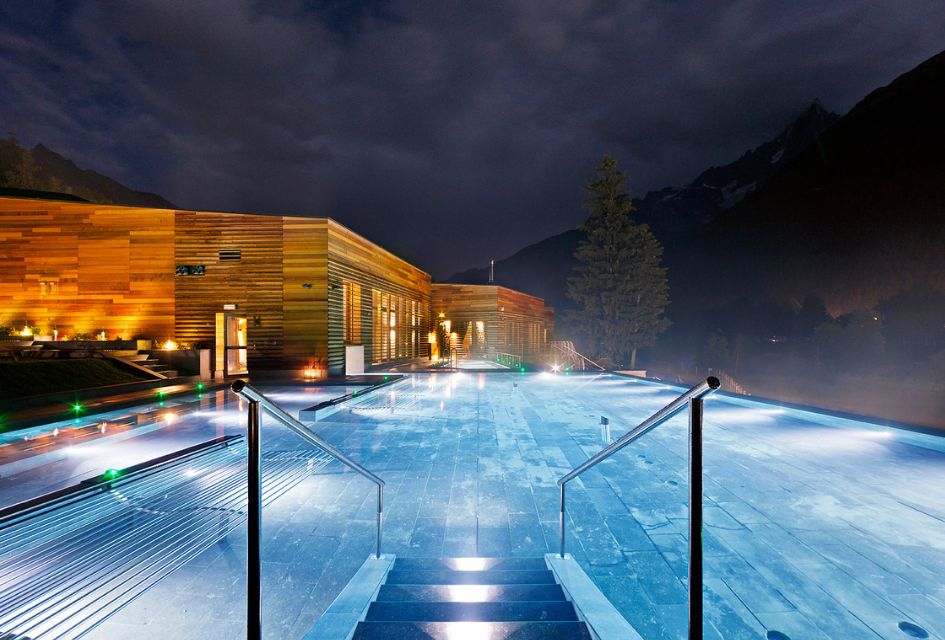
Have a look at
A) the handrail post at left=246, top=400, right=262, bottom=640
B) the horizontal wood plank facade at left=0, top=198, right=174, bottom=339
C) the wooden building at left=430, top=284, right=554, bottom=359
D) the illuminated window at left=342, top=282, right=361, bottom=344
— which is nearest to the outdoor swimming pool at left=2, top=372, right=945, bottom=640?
the handrail post at left=246, top=400, right=262, bottom=640

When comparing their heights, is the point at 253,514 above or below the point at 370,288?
below

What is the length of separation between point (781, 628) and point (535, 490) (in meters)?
2.08

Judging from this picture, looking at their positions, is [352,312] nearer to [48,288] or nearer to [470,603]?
[48,288]

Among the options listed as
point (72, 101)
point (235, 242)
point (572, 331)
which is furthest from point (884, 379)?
point (72, 101)

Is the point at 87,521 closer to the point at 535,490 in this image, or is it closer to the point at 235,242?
the point at 535,490

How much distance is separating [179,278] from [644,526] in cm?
1514

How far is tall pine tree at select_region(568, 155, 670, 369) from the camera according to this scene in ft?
85.3

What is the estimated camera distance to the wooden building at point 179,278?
40.6ft

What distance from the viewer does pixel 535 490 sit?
12.5 feet

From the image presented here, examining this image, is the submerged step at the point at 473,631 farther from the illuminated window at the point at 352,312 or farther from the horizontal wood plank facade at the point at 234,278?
the illuminated window at the point at 352,312

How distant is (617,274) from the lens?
86.3 feet

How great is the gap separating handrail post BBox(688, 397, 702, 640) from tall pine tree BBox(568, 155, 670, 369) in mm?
25508

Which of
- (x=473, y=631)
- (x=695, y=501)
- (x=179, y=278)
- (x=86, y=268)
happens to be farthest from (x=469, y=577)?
(x=86, y=268)

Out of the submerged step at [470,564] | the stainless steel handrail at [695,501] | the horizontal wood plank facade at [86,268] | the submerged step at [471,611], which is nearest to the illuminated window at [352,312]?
the horizontal wood plank facade at [86,268]
